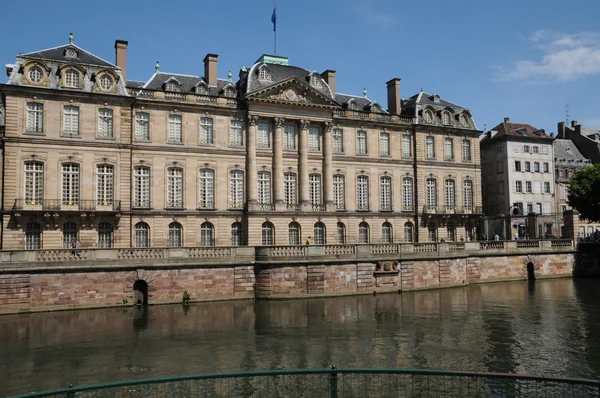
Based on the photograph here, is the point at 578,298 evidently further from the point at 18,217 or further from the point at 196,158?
the point at 18,217

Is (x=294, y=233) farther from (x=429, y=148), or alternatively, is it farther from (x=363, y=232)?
(x=429, y=148)

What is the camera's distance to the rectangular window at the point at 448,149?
165 feet

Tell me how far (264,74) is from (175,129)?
8244 millimetres

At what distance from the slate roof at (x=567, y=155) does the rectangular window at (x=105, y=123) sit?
159ft

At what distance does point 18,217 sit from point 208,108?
15.0 meters

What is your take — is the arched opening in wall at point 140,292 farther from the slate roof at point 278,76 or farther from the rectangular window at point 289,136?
the slate roof at point 278,76

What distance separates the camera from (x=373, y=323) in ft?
83.8

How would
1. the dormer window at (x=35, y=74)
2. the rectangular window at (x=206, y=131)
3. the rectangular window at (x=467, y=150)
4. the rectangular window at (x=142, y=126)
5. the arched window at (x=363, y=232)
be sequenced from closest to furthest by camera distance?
the dormer window at (x=35, y=74) → the rectangular window at (x=142, y=126) → the rectangular window at (x=206, y=131) → the arched window at (x=363, y=232) → the rectangular window at (x=467, y=150)

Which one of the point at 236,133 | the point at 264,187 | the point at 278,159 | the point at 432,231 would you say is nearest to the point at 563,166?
the point at 432,231

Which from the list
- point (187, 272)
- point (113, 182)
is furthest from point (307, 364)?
point (113, 182)

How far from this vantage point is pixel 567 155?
63.4 m

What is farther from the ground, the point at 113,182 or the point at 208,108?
the point at 208,108

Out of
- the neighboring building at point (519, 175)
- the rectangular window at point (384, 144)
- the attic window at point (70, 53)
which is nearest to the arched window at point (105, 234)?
the attic window at point (70, 53)

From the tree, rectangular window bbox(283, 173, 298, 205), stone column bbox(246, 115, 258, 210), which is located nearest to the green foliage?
stone column bbox(246, 115, 258, 210)
